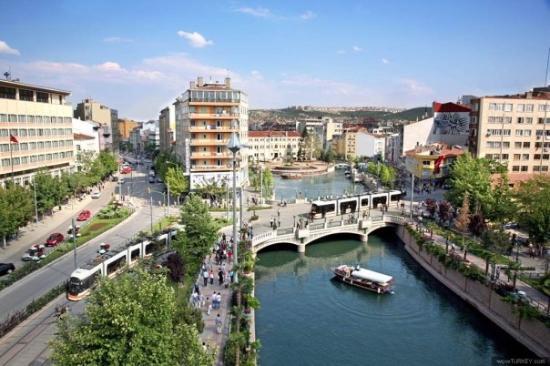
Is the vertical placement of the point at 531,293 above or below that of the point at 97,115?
below

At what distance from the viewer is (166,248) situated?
4178cm

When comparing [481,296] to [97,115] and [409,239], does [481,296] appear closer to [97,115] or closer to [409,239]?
[409,239]

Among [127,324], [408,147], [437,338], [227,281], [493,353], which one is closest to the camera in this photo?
[127,324]

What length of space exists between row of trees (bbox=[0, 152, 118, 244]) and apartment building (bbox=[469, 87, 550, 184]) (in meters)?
67.4

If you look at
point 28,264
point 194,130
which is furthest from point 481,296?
point 194,130

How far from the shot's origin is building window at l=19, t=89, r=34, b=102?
217 feet

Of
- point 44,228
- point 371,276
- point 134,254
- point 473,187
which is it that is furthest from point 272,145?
point 134,254

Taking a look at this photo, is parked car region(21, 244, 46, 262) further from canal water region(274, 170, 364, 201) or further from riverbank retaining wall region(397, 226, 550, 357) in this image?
canal water region(274, 170, 364, 201)

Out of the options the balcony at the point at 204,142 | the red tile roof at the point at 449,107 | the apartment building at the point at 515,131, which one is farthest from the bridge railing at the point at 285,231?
the red tile roof at the point at 449,107

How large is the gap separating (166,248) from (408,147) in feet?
284

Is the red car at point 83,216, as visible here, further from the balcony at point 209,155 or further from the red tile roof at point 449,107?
the red tile roof at point 449,107

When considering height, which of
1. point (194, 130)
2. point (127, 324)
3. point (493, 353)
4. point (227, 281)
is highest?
point (194, 130)

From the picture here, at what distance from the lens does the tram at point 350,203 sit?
60.1m

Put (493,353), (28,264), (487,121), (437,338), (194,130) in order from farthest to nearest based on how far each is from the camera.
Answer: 1. (487,121)
2. (194,130)
3. (28,264)
4. (437,338)
5. (493,353)
